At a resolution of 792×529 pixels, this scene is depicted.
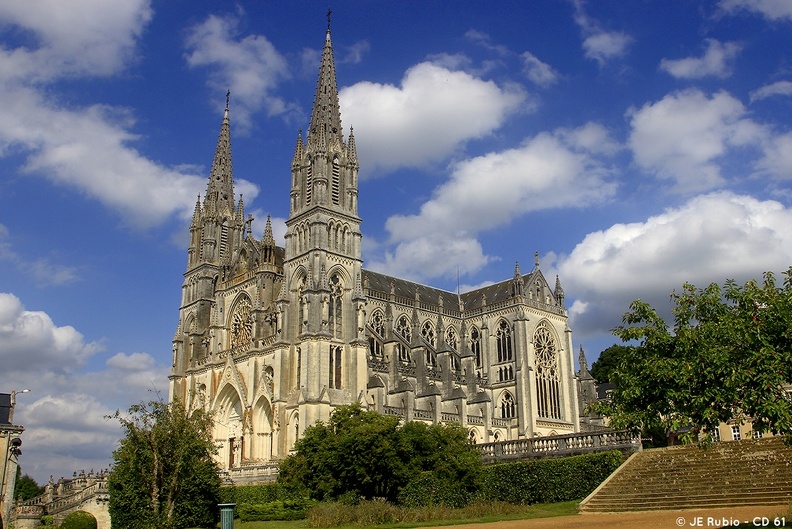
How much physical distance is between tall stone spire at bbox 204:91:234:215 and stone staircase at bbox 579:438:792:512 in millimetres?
53160

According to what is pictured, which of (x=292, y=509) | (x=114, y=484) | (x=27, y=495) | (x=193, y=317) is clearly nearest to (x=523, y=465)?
(x=292, y=509)

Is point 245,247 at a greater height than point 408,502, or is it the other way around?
point 245,247

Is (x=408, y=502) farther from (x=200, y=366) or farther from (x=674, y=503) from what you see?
(x=200, y=366)

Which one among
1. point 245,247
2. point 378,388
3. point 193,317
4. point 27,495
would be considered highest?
point 245,247

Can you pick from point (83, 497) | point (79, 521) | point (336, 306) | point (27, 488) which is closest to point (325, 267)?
point (336, 306)

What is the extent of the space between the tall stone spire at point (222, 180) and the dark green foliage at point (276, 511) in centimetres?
4145

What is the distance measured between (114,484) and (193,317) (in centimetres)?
3359

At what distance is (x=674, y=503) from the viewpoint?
79.8 feet

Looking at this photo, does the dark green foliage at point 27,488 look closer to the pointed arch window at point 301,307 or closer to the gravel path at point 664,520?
the pointed arch window at point 301,307

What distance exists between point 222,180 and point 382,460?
45144 millimetres

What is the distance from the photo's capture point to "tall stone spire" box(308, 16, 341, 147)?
6328cm

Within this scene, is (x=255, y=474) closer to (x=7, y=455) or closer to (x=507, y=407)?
(x=7, y=455)

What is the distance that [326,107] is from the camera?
6450 centimetres

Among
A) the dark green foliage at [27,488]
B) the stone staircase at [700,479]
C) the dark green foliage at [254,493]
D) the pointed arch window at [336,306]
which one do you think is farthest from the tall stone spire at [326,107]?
the dark green foliage at [27,488]
